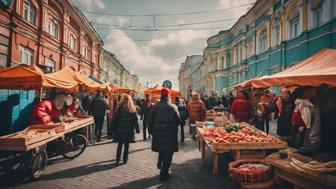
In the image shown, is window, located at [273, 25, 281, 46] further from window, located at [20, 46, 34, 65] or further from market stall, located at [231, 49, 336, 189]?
window, located at [20, 46, 34, 65]

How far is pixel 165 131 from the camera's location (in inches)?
213

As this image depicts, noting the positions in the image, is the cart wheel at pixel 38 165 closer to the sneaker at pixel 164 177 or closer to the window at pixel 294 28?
the sneaker at pixel 164 177

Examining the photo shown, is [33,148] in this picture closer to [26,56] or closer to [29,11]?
[26,56]

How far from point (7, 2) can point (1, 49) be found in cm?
239

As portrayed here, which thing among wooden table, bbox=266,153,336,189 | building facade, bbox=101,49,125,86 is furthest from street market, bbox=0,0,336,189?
building facade, bbox=101,49,125,86

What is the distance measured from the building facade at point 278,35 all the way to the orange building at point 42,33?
15.2 meters

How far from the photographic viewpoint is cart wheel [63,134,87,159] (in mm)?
7168

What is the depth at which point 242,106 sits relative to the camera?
27.5ft

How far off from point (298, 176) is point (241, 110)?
4747 mm

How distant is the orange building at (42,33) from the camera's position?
1184 cm

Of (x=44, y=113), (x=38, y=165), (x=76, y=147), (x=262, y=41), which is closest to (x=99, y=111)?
(x=76, y=147)

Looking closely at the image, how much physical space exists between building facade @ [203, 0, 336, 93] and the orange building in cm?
1515

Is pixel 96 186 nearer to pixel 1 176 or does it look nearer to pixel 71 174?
pixel 71 174

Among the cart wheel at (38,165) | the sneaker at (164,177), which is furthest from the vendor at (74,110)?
the sneaker at (164,177)
